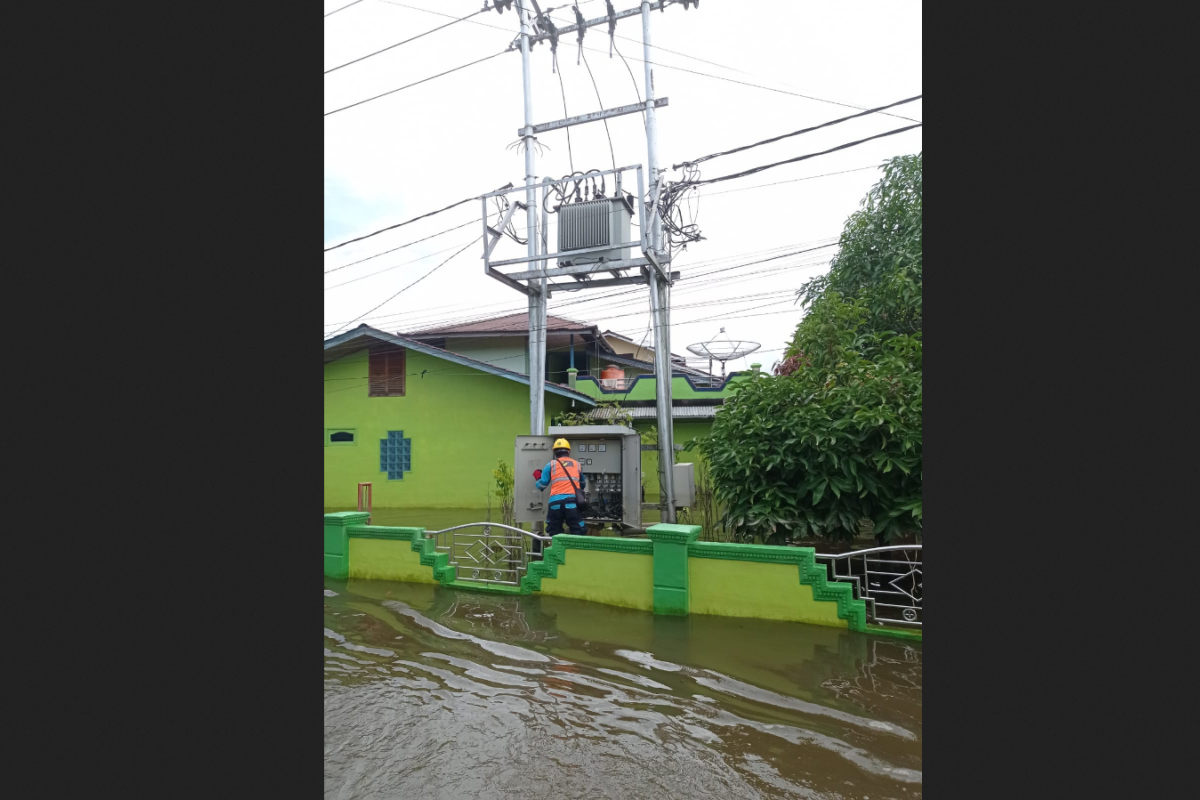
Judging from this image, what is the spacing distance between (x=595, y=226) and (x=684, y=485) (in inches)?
175

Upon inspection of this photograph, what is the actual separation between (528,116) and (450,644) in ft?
28.8

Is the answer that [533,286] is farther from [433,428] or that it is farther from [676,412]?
[433,428]

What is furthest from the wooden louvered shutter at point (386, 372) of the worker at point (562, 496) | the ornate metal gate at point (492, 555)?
the worker at point (562, 496)

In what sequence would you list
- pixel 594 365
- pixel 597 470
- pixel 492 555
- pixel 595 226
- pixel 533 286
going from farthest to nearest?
pixel 594 365
pixel 533 286
pixel 595 226
pixel 597 470
pixel 492 555

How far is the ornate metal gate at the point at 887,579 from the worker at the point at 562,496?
10.3 ft

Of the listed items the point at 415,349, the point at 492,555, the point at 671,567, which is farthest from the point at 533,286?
the point at 671,567

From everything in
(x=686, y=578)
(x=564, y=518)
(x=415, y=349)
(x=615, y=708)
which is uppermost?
(x=415, y=349)

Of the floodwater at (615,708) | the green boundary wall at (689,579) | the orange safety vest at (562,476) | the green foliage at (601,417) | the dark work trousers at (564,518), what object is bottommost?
the floodwater at (615,708)

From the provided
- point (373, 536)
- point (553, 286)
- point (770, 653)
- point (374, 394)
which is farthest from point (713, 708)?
point (374, 394)

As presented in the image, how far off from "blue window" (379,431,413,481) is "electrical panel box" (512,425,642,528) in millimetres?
6782

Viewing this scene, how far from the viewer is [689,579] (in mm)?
6508

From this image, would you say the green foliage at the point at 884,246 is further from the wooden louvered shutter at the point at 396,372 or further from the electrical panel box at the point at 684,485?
the wooden louvered shutter at the point at 396,372

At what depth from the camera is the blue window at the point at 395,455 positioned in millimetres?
15844

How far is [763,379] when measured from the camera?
757cm
